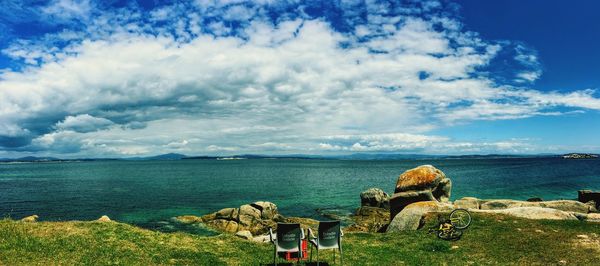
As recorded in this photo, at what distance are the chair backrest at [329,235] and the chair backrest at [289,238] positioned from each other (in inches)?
30.7

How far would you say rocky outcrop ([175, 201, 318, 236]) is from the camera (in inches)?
1364

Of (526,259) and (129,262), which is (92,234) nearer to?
(129,262)

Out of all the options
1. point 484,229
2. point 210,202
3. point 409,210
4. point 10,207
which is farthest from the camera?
point 210,202

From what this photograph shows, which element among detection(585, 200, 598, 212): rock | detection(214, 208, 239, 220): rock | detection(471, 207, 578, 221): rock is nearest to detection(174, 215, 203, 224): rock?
detection(214, 208, 239, 220): rock

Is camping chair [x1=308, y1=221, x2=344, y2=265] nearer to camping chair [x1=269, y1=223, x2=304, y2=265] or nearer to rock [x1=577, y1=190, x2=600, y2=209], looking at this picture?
camping chair [x1=269, y1=223, x2=304, y2=265]

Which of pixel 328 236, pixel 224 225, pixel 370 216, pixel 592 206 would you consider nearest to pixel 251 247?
pixel 328 236

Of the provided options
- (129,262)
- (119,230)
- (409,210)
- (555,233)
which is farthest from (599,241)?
(119,230)

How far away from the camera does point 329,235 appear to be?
12281mm

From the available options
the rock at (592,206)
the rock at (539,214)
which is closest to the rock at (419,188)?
the rock at (539,214)

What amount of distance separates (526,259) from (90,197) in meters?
61.9

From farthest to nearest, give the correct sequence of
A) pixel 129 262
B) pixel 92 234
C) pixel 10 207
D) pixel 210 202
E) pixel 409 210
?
pixel 210 202
pixel 10 207
pixel 409 210
pixel 92 234
pixel 129 262

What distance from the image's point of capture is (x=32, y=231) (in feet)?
46.6

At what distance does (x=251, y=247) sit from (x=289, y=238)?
4.41m

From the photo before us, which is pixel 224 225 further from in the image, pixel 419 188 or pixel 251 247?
pixel 251 247
